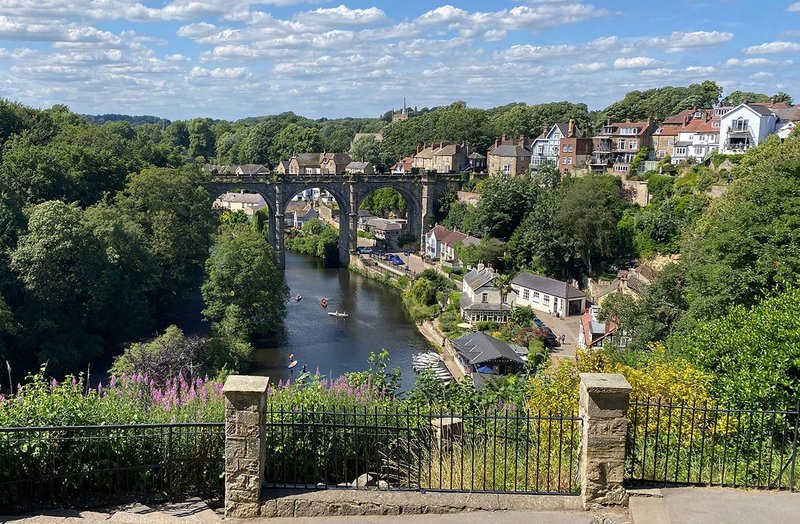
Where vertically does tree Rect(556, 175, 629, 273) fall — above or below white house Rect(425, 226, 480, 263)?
above

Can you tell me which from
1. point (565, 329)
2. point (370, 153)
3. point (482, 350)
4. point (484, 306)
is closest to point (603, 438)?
point (482, 350)

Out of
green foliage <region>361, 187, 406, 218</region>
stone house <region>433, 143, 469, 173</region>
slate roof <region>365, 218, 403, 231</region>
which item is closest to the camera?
slate roof <region>365, 218, 403, 231</region>

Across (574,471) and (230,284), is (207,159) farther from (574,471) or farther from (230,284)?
(574,471)

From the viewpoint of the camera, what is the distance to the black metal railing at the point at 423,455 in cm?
736

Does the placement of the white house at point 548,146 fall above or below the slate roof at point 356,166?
above

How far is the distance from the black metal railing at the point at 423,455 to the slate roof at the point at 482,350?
19887 mm

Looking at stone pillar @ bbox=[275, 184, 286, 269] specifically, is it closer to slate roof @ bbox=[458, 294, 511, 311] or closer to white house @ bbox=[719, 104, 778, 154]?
slate roof @ bbox=[458, 294, 511, 311]

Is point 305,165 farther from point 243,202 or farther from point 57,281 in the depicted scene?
point 57,281

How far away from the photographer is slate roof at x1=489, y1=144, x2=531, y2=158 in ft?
213

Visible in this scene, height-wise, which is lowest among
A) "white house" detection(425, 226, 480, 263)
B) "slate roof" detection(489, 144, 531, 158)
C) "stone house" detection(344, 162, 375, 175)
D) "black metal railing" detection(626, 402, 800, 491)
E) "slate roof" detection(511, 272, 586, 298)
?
"slate roof" detection(511, 272, 586, 298)

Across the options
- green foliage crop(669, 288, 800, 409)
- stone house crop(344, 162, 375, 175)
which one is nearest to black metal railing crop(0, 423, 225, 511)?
green foliage crop(669, 288, 800, 409)

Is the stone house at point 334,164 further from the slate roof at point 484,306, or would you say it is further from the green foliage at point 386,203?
the slate roof at point 484,306

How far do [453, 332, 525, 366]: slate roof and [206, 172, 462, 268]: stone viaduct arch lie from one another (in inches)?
1036

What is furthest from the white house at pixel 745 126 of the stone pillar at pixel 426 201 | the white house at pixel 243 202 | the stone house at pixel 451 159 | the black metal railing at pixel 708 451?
the white house at pixel 243 202
